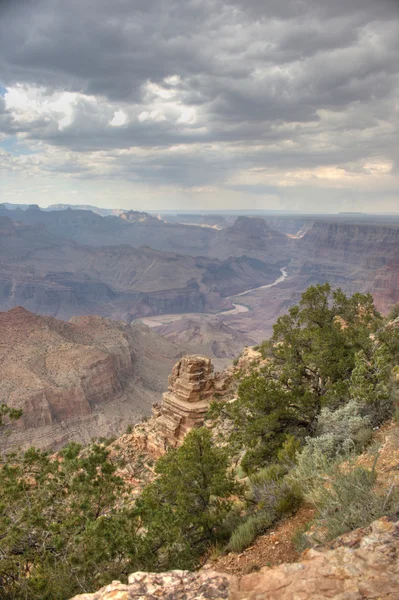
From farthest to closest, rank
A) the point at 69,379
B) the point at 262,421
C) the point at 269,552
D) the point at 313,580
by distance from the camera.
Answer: the point at 69,379 → the point at 262,421 → the point at 269,552 → the point at 313,580

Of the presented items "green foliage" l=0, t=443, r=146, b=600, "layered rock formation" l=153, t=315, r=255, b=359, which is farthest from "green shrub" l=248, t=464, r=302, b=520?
"layered rock formation" l=153, t=315, r=255, b=359

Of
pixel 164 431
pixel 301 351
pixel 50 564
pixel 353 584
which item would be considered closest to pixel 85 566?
pixel 50 564

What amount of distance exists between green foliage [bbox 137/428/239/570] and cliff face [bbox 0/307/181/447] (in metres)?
39.2

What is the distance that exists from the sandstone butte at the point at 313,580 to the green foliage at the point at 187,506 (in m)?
3.25

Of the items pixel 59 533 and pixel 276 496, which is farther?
pixel 276 496

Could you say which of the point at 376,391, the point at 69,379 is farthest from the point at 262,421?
the point at 69,379

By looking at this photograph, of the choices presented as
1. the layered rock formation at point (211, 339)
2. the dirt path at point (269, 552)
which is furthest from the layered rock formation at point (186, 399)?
the layered rock formation at point (211, 339)

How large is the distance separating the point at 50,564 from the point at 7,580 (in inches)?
35.8

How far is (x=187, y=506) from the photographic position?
1050 cm

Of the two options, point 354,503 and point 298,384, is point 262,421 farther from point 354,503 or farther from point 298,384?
point 354,503

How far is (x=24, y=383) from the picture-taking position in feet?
184

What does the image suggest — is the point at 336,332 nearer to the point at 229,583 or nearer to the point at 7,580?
the point at 229,583

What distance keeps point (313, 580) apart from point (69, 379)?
195 feet

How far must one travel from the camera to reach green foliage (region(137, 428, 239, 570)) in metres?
8.79
